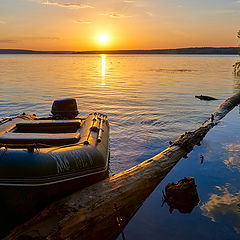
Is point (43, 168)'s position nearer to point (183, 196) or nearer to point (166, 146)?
point (183, 196)

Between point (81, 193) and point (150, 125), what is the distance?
957 centimetres

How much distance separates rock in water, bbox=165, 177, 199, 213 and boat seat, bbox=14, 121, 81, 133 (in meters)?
3.26

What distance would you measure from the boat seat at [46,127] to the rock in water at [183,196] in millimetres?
3256

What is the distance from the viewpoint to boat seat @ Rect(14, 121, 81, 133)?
730 cm

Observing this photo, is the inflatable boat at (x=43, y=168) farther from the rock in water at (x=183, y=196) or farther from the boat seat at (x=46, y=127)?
the rock in water at (x=183, y=196)

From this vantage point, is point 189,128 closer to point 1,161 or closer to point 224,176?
point 224,176

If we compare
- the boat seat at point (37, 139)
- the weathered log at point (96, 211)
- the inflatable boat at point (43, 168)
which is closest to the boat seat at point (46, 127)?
the inflatable boat at point (43, 168)

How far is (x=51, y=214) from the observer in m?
4.35

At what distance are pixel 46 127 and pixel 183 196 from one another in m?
4.13

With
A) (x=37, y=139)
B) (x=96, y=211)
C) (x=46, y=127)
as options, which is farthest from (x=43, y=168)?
(x=46, y=127)

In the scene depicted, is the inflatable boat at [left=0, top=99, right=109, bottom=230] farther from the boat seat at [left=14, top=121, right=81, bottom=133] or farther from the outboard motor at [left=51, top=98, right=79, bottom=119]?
the outboard motor at [left=51, top=98, right=79, bottom=119]

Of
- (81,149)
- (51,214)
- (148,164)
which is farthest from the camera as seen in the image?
(148,164)

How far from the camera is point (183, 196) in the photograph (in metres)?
5.88

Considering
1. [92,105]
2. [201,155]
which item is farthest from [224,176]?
[92,105]
